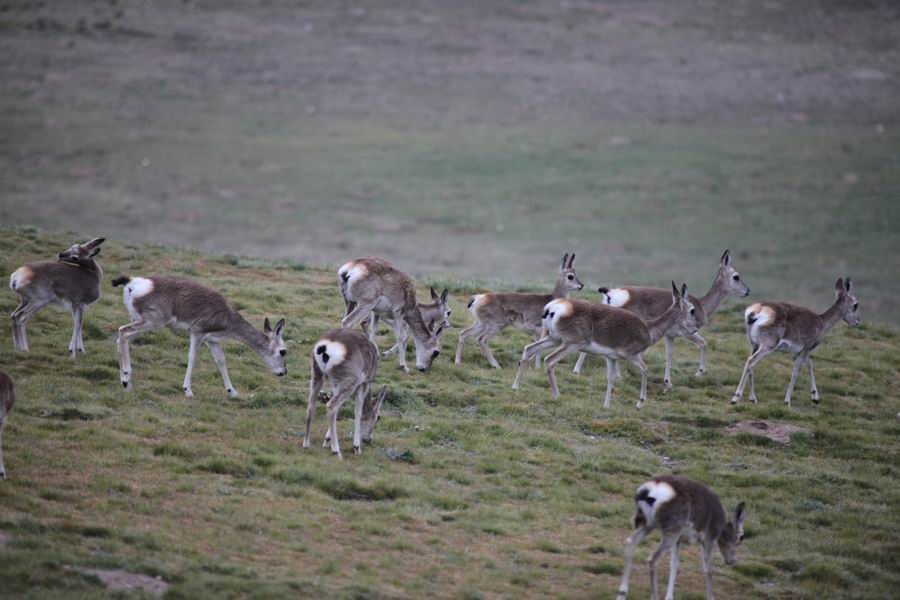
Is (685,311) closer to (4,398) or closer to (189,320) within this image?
(189,320)

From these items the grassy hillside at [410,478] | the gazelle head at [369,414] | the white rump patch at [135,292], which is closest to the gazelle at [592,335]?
the grassy hillside at [410,478]

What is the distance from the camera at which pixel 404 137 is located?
63781 mm

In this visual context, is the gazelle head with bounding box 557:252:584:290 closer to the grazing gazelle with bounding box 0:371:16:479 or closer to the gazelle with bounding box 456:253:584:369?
the gazelle with bounding box 456:253:584:369

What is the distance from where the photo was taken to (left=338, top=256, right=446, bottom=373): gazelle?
1992cm

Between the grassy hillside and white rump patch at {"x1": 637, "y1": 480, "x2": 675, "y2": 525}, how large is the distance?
99 centimetres

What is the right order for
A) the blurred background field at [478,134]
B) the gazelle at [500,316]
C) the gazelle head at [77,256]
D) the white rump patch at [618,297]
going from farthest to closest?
1. the blurred background field at [478,134]
2. the white rump patch at [618,297]
3. the gazelle at [500,316]
4. the gazelle head at [77,256]

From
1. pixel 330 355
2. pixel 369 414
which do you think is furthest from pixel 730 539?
pixel 330 355

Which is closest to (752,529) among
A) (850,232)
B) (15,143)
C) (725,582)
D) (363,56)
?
(725,582)

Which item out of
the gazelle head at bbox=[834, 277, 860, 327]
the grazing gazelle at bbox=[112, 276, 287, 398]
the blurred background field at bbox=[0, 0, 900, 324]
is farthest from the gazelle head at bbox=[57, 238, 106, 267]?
the blurred background field at bbox=[0, 0, 900, 324]

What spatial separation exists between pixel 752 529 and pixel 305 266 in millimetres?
14733

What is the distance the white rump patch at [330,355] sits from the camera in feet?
50.9

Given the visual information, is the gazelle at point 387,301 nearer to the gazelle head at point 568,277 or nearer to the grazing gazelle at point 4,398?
the gazelle head at point 568,277

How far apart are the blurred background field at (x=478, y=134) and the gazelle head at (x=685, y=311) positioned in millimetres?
24214

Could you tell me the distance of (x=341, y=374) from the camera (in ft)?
51.4
